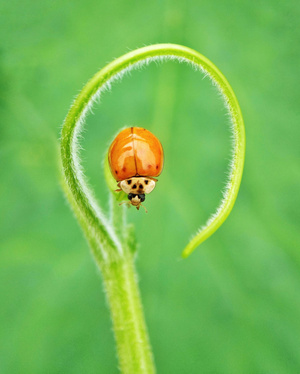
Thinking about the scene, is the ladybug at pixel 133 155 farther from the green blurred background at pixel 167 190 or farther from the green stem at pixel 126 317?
the green blurred background at pixel 167 190

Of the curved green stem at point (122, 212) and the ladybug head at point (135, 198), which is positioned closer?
Result: the curved green stem at point (122, 212)

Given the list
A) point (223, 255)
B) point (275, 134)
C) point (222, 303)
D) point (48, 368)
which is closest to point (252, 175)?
point (275, 134)

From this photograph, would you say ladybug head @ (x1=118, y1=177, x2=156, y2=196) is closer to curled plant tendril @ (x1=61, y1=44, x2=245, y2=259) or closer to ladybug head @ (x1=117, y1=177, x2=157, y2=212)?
ladybug head @ (x1=117, y1=177, x2=157, y2=212)

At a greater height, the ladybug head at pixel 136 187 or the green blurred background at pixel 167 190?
the green blurred background at pixel 167 190

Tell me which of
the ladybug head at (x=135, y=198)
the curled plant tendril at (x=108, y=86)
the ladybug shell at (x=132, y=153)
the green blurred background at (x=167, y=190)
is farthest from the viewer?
the green blurred background at (x=167, y=190)

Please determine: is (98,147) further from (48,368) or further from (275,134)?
(48,368)

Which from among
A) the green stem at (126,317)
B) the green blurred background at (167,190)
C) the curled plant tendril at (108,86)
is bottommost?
the green stem at (126,317)

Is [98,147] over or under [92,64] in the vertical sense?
under

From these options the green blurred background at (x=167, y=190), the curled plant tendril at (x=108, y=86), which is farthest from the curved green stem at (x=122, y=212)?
the green blurred background at (x=167, y=190)
